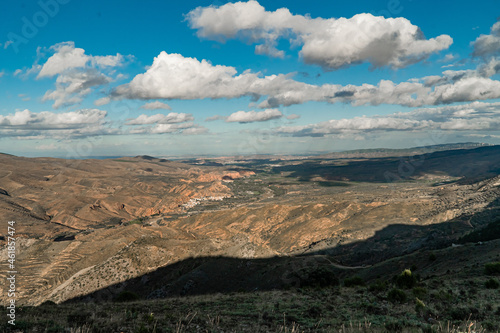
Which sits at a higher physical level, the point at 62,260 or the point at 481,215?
the point at 481,215

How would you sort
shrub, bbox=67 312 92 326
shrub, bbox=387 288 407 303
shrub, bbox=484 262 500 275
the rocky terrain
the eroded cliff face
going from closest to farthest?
shrub, bbox=67 312 92 326 < shrub, bbox=387 288 407 303 < shrub, bbox=484 262 500 275 < the rocky terrain < the eroded cliff face

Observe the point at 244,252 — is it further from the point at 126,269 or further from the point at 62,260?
the point at 62,260

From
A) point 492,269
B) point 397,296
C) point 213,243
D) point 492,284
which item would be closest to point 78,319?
point 397,296

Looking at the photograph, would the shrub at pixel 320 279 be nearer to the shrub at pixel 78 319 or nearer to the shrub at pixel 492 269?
the shrub at pixel 492 269

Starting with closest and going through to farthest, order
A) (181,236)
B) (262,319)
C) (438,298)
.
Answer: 1. (262,319)
2. (438,298)
3. (181,236)

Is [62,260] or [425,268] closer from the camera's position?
[425,268]

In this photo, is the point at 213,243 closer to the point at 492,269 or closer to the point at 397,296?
the point at 397,296

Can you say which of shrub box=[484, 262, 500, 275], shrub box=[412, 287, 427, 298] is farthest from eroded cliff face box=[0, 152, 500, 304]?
shrub box=[412, 287, 427, 298]

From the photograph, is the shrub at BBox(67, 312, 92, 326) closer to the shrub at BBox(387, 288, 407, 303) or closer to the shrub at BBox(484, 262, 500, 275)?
the shrub at BBox(387, 288, 407, 303)

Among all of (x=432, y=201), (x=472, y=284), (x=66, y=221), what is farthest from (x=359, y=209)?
(x=66, y=221)
